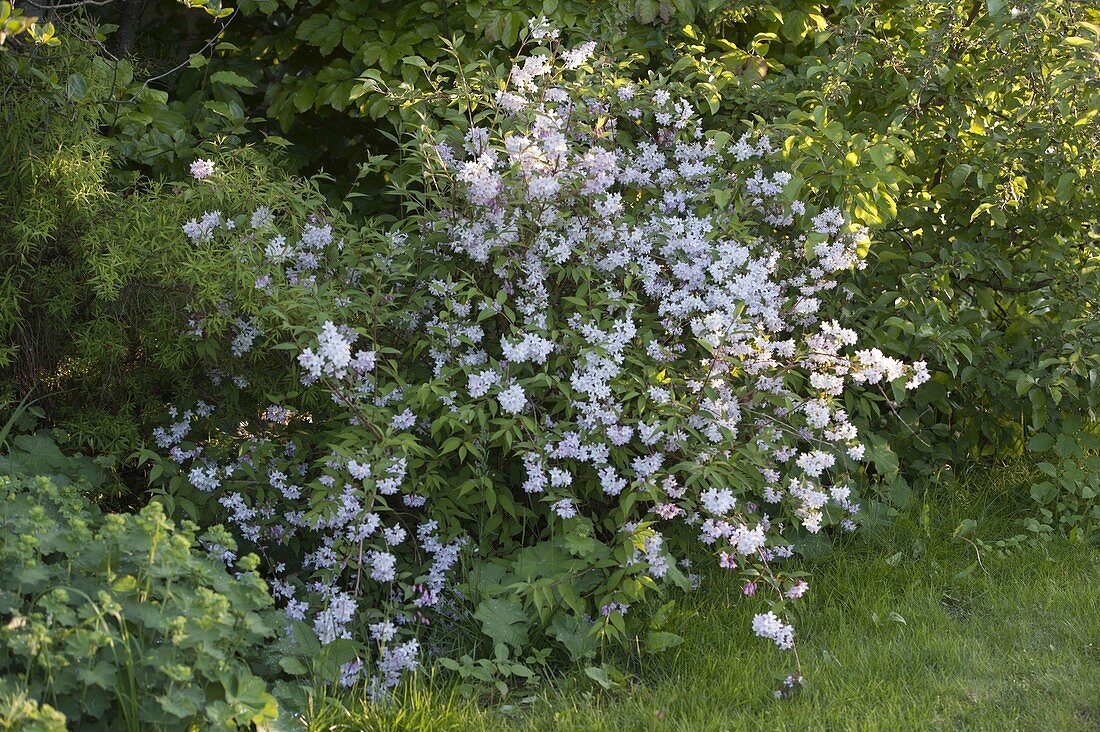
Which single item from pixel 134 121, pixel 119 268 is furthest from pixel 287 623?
pixel 134 121

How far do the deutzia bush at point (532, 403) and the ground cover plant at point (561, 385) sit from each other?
2 cm

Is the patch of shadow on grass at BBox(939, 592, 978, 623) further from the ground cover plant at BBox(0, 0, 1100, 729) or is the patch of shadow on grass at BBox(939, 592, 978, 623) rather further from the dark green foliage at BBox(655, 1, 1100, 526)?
the dark green foliage at BBox(655, 1, 1100, 526)

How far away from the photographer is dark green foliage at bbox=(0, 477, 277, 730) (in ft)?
7.27

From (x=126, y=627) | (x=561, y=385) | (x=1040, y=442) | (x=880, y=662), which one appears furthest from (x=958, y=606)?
(x=126, y=627)

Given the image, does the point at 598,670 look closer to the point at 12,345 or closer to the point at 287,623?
the point at 287,623

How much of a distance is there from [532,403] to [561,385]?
163 millimetres

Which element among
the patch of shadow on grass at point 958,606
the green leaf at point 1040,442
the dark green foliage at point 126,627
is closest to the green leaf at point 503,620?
the dark green foliage at point 126,627

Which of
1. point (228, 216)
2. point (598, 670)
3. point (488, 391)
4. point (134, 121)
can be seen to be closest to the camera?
point (598, 670)

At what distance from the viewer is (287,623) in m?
2.85

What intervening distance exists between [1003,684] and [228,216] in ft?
8.40

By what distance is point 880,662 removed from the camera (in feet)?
9.52

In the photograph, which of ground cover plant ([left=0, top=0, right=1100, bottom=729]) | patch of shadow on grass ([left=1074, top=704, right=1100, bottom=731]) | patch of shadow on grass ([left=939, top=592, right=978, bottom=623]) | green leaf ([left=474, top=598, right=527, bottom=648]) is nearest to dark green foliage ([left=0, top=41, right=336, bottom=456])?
ground cover plant ([left=0, top=0, right=1100, bottom=729])

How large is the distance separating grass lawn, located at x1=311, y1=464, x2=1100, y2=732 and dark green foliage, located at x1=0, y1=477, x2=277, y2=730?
0.31m

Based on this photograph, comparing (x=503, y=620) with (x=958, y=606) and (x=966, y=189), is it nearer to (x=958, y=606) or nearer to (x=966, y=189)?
(x=958, y=606)
